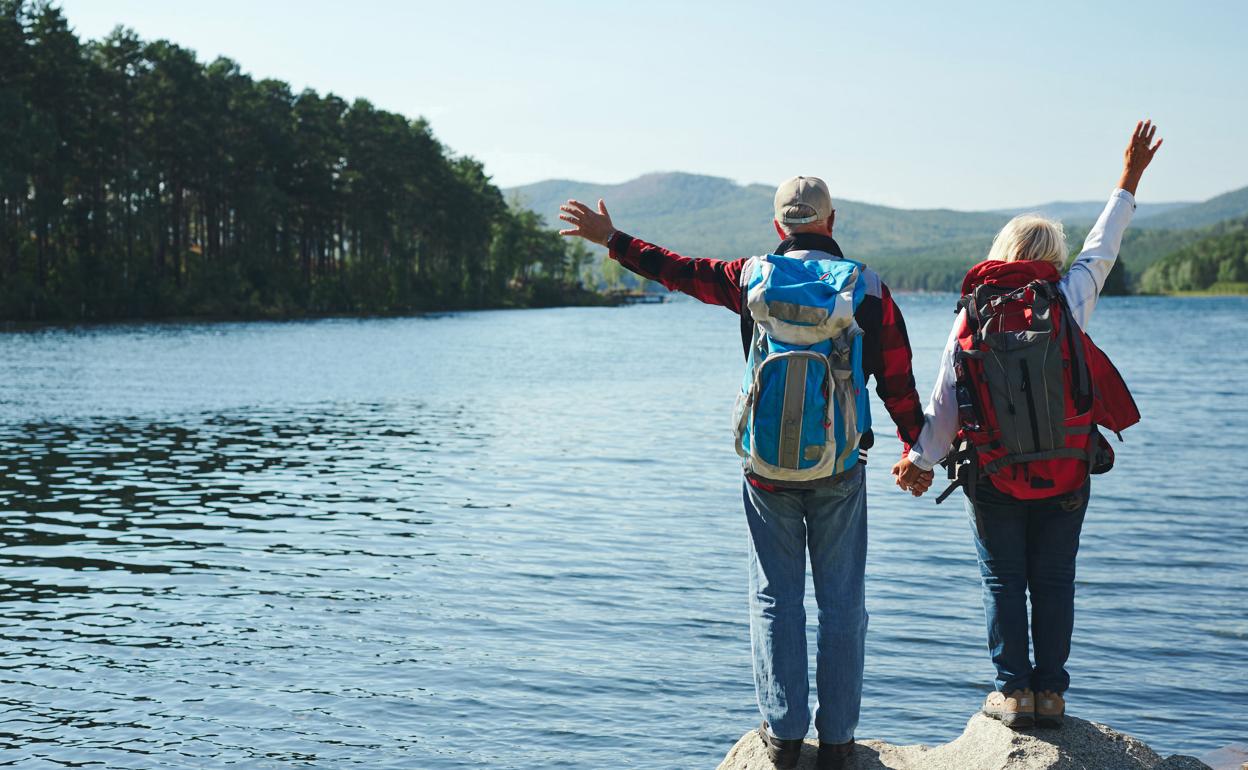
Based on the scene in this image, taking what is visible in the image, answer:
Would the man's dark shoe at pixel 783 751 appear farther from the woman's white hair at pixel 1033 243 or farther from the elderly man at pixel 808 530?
the woman's white hair at pixel 1033 243

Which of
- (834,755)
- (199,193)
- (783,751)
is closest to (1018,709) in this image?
(834,755)

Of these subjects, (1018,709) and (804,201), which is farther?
(1018,709)

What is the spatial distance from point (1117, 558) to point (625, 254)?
10.6 m

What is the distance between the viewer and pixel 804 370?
4961 millimetres

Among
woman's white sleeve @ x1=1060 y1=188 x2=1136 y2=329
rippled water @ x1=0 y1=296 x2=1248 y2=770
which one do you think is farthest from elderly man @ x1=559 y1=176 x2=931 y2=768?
rippled water @ x1=0 y1=296 x2=1248 y2=770

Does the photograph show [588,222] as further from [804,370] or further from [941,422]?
[941,422]

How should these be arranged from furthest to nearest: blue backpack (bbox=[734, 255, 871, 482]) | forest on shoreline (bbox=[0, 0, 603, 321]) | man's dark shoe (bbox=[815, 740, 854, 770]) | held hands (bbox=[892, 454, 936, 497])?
forest on shoreline (bbox=[0, 0, 603, 321]) → held hands (bbox=[892, 454, 936, 497]) → man's dark shoe (bbox=[815, 740, 854, 770]) → blue backpack (bbox=[734, 255, 871, 482])

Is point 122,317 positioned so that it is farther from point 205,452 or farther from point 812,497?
point 812,497

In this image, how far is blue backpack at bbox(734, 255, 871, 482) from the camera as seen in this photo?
16.1 feet

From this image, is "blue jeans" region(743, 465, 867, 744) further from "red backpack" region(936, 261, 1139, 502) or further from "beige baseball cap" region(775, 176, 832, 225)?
"beige baseball cap" region(775, 176, 832, 225)

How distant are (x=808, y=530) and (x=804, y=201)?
142 centimetres

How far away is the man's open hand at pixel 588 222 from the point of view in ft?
18.0

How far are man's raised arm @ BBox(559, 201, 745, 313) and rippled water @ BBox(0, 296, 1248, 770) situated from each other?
3.62 m

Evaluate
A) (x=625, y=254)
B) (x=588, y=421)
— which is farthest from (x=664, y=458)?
(x=625, y=254)
